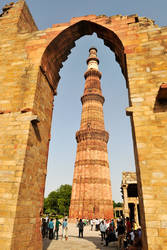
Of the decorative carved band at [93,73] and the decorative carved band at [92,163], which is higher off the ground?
the decorative carved band at [93,73]

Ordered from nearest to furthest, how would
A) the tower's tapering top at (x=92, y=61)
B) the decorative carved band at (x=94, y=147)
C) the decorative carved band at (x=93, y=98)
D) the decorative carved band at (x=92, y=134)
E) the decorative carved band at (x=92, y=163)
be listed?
1. the decorative carved band at (x=92, y=163)
2. the decorative carved band at (x=94, y=147)
3. the decorative carved band at (x=92, y=134)
4. the decorative carved band at (x=93, y=98)
5. the tower's tapering top at (x=92, y=61)

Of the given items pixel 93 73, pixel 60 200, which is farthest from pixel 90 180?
pixel 60 200

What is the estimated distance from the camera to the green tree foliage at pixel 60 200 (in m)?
46.6

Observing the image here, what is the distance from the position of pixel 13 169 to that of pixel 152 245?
148 inches

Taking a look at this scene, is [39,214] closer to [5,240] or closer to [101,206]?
[5,240]

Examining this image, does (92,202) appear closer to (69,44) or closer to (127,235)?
(127,235)

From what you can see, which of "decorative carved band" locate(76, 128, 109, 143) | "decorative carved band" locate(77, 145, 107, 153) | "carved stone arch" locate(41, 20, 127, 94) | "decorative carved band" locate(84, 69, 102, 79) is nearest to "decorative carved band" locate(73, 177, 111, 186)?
"decorative carved band" locate(77, 145, 107, 153)

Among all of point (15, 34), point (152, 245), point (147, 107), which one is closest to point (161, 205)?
point (152, 245)

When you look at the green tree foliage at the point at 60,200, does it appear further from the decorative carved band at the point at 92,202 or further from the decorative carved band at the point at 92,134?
the decorative carved band at the point at 92,134

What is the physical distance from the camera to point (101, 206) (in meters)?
21.8

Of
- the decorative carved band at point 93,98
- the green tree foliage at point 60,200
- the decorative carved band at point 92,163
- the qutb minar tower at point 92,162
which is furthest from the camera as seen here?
the green tree foliage at point 60,200

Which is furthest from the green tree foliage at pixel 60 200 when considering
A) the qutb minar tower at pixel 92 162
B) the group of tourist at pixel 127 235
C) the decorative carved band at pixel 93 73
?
the group of tourist at pixel 127 235

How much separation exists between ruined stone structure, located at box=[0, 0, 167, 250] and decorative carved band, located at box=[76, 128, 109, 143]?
17.3 m

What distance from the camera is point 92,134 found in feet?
82.4
